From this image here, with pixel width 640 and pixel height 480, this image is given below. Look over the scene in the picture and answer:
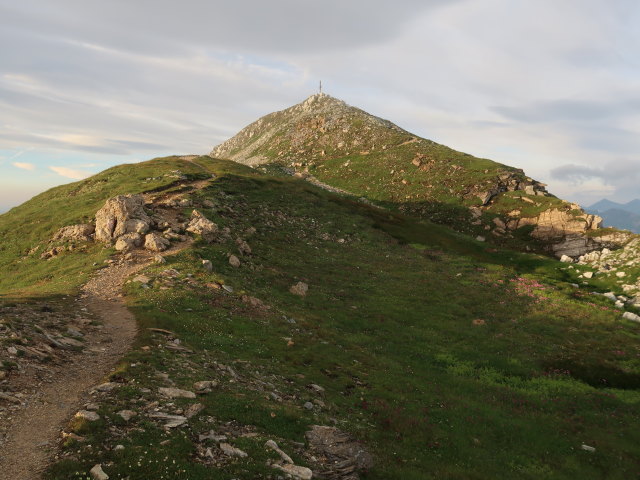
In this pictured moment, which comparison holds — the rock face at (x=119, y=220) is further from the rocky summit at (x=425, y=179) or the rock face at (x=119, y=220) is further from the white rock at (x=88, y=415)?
the rocky summit at (x=425, y=179)

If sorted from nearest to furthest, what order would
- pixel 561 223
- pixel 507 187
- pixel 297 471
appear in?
pixel 297 471
pixel 561 223
pixel 507 187

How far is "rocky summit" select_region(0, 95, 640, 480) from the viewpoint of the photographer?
1502cm

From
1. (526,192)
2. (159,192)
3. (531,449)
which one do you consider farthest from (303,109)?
(531,449)

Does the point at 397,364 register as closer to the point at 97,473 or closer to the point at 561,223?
the point at 97,473

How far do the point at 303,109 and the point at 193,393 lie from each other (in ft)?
631

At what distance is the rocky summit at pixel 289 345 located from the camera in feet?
49.3

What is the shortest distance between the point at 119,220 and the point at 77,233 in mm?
Result: 7076

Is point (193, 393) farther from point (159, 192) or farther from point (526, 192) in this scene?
point (526, 192)

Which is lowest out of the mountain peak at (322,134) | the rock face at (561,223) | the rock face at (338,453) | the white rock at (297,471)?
the rock face at (338,453)

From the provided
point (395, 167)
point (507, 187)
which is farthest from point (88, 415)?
point (395, 167)

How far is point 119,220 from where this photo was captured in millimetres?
43344

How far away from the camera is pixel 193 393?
17.7 m

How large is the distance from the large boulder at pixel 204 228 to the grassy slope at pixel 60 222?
965 centimetres

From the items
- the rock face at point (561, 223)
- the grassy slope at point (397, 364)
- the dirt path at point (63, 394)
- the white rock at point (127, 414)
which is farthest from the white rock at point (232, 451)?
the rock face at point (561, 223)
